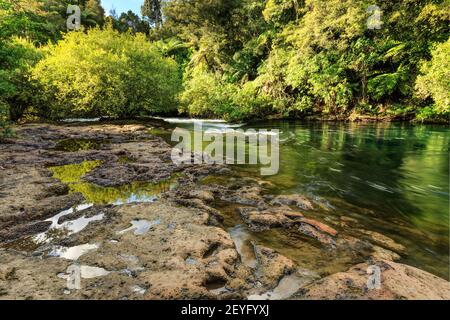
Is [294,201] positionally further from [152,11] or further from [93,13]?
[152,11]

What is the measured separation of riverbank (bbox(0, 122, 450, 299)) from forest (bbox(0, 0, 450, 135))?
44.3ft

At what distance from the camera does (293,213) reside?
16.8 feet

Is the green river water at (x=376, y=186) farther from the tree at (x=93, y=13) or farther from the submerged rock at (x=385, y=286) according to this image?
the tree at (x=93, y=13)

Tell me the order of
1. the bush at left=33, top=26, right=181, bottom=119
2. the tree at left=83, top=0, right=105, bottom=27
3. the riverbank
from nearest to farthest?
the riverbank → the bush at left=33, top=26, right=181, bottom=119 → the tree at left=83, top=0, right=105, bottom=27

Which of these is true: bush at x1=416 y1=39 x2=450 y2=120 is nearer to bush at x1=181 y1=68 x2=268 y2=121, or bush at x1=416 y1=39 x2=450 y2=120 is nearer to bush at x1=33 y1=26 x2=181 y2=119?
bush at x1=181 y1=68 x2=268 y2=121

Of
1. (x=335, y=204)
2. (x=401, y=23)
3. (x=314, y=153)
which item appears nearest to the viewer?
(x=335, y=204)

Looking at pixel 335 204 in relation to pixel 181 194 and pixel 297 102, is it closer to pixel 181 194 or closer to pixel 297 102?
pixel 181 194

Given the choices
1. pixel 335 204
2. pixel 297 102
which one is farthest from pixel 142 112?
pixel 335 204

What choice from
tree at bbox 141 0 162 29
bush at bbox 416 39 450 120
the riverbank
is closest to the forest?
bush at bbox 416 39 450 120

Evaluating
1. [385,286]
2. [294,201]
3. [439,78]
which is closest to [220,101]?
[439,78]

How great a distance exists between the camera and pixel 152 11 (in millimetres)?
50281

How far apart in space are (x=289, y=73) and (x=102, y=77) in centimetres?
1329

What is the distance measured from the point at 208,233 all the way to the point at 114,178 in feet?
11.8

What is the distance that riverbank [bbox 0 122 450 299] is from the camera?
3.08 meters
